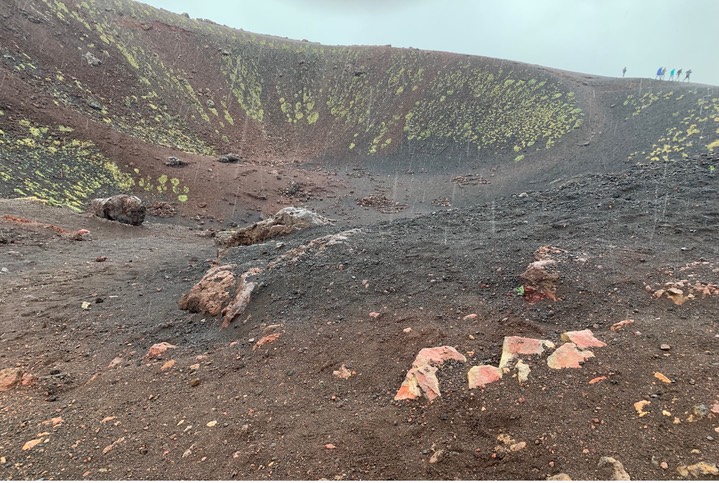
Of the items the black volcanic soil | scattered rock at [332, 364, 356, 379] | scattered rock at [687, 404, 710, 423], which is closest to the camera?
scattered rock at [687, 404, 710, 423]

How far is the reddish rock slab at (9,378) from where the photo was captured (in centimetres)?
594

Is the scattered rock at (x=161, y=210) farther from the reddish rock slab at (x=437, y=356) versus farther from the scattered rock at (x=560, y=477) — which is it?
the scattered rock at (x=560, y=477)

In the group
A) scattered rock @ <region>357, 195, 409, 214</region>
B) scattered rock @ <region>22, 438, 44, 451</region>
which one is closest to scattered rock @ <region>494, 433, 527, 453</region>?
scattered rock @ <region>22, 438, 44, 451</region>

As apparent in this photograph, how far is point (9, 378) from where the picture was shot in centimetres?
611

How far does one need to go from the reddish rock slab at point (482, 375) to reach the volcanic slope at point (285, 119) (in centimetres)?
2233

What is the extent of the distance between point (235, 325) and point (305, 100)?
161ft

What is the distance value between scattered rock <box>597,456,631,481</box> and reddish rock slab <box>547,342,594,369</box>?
111 centimetres

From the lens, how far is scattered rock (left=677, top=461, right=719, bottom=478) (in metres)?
2.72

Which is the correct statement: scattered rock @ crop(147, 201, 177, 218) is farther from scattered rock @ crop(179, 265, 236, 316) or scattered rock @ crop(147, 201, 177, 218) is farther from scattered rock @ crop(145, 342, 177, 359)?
scattered rock @ crop(145, 342, 177, 359)

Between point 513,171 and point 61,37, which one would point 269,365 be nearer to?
point 513,171

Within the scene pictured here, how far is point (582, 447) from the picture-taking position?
3.21m

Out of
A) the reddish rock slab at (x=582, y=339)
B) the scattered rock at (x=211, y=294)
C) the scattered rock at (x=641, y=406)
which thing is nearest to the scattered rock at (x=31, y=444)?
the scattered rock at (x=211, y=294)

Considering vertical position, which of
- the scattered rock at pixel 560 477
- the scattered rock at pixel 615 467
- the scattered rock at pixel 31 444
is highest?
the scattered rock at pixel 615 467

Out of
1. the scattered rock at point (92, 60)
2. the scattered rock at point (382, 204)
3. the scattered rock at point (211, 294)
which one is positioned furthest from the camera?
the scattered rock at point (92, 60)
